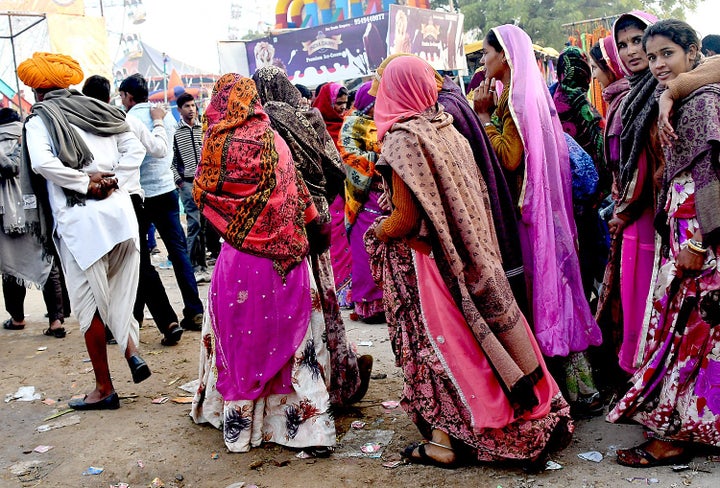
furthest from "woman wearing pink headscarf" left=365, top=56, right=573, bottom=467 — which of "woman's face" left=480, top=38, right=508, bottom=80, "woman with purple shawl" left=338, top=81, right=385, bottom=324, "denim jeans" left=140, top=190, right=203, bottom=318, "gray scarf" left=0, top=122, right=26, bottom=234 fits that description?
"gray scarf" left=0, top=122, right=26, bottom=234

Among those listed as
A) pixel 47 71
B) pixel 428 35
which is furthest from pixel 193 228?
pixel 428 35

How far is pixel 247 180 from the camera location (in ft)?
11.9

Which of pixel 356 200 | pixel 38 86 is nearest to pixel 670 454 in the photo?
pixel 356 200

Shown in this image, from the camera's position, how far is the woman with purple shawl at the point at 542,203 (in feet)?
12.3

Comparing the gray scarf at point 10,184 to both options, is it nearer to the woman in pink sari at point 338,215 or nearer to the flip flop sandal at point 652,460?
the woman in pink sari at point 338,215

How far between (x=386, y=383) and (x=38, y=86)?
3007 mm

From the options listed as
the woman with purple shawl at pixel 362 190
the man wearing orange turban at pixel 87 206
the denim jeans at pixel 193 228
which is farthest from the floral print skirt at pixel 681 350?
the denim jeans at pixel 193 228

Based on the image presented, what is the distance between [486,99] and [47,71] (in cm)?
280

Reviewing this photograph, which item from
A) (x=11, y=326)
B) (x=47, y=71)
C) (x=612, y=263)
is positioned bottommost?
(x=11, y=326)

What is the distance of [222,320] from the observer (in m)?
3.76

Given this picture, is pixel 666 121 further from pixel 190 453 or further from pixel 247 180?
pixel 190 453

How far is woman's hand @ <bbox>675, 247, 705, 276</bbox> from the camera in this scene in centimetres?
310

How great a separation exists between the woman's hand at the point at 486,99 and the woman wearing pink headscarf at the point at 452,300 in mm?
908

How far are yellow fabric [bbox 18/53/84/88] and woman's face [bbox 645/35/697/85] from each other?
3.43 metres
